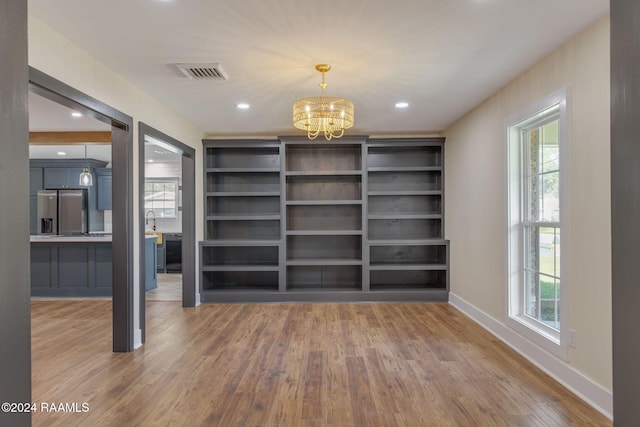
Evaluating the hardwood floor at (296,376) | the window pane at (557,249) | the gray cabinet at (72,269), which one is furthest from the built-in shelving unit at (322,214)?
the window pane at (557,249)

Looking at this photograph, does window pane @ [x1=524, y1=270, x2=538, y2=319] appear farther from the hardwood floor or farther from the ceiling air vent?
the ceiling air vent

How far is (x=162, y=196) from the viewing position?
888cm

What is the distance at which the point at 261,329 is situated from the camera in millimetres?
4148

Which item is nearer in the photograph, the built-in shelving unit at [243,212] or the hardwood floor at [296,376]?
the hardwood floor at [296,376]

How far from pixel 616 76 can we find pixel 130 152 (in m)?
3.66

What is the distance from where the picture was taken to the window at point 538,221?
9.53 ft

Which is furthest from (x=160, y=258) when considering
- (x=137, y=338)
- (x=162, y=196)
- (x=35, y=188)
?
(x=137, y=338)

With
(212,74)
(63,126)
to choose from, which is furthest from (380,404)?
(63,126)

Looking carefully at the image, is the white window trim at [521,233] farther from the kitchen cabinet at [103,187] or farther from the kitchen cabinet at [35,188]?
the kitchen cabinet at [35,188]

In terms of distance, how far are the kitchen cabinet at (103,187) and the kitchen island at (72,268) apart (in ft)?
9.05

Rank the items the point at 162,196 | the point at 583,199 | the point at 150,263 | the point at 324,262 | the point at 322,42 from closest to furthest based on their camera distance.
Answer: the point at 583,199
the point at 322,42
the point at 324,262
the point at 150,263
the point at 162,196

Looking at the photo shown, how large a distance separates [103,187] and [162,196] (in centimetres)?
125

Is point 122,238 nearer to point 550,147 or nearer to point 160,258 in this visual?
point 550,147

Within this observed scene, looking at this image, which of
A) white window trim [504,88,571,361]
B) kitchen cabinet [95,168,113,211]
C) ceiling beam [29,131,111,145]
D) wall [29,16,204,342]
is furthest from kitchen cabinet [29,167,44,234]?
white window trim [504,88,571,361]
